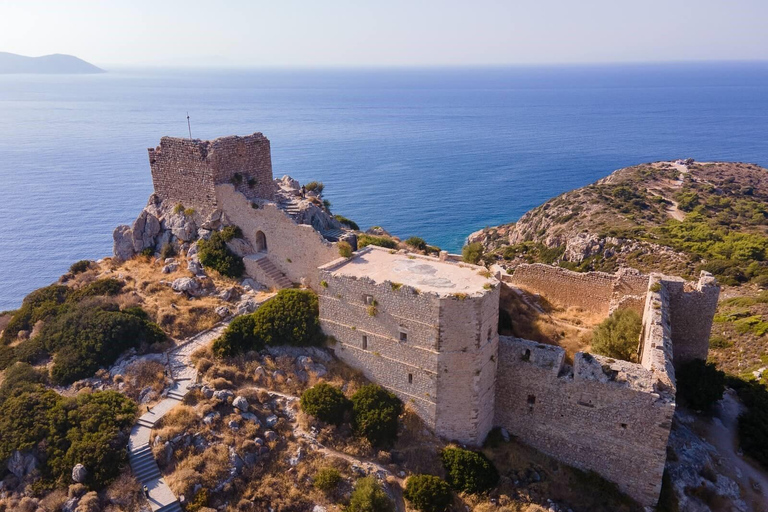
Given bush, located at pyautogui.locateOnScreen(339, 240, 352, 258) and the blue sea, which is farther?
the blue sea

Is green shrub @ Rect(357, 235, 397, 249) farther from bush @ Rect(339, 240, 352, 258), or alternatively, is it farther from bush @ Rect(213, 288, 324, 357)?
bush @ Rect(213, 288, 324, 357)

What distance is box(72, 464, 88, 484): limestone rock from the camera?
17609 mm

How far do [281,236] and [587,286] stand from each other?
54.3ft

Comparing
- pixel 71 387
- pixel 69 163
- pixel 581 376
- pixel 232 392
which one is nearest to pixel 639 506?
pixel 581 376

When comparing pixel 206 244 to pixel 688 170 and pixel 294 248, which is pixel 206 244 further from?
pixel 688 170

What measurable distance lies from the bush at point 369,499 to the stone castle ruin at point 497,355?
3.92 metres

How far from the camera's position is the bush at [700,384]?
2331 centimetres

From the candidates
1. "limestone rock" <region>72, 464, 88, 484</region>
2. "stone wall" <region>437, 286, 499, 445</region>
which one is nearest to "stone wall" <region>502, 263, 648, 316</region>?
"stone wall" <region>437, 286, 499, 445</region>

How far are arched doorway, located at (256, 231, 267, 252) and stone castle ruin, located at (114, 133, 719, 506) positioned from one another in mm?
1944

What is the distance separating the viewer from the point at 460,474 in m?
19.3

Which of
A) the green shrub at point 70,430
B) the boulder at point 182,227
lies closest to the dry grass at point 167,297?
the boulder at point 182,227

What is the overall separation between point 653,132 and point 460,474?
172804 millimetres

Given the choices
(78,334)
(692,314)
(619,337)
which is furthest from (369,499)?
(692,314)

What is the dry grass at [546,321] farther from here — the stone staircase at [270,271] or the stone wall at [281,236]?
the stone staircase at [270,271]
